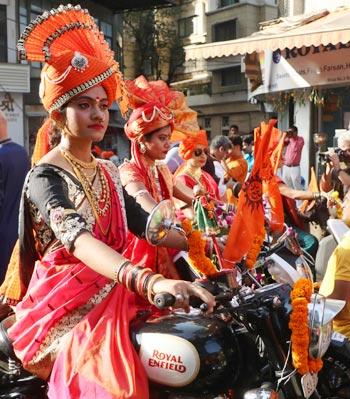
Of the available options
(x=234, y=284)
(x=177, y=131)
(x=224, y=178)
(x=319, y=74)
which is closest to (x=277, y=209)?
(x=177, y=131)

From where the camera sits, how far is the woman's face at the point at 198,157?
5.42 metres

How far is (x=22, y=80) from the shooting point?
2189cm

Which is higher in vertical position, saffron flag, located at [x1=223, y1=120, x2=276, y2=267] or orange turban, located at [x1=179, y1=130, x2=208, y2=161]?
orange turban, located at [x1=179, y1=130, x2=208, y2=161]

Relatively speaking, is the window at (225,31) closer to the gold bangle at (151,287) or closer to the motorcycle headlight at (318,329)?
the motorcycle headlight at (318,329)

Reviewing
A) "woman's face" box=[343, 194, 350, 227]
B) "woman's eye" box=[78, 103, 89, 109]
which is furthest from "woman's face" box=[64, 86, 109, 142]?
"woman's face" box=[343, 194, 350, 227]

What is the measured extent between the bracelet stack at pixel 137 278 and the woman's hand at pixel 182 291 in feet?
0.07

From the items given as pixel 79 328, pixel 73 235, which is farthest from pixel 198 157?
pixel 73 235

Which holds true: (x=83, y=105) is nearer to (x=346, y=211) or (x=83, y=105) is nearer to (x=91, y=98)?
(x=91, y=98)

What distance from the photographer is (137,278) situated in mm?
1952

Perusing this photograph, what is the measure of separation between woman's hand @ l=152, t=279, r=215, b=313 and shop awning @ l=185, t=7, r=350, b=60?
19.8 ft

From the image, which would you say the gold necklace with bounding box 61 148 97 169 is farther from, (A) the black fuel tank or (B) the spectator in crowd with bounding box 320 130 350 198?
(B) the spectator in crowd with bounding box 320 130 350 198

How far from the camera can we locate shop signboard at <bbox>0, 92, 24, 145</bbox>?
70.4ft

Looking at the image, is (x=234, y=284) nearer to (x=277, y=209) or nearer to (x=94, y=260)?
(x=94, y=260)

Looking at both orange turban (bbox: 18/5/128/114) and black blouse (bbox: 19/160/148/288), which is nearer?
black blouse (bbox: 19/160/148/288)
